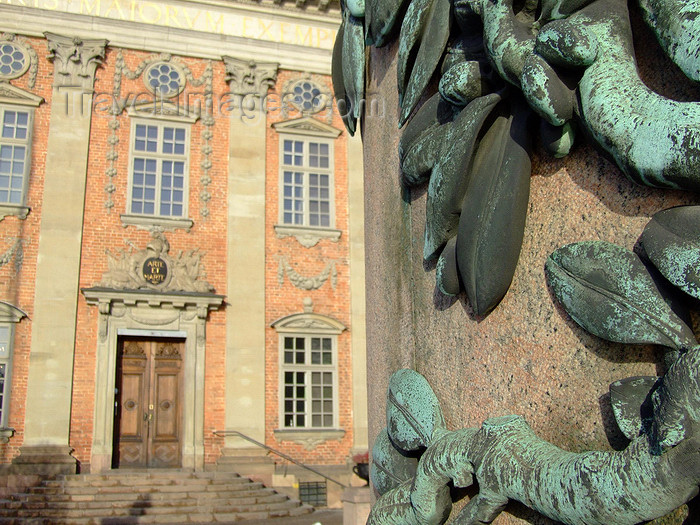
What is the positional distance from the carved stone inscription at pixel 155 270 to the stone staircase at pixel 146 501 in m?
3.85

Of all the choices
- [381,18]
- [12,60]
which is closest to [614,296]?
[381,18]

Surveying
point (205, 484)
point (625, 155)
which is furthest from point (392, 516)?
point (205, 484)

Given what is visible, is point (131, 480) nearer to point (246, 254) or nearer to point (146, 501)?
point (146, 501)

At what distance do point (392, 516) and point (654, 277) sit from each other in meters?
0.85

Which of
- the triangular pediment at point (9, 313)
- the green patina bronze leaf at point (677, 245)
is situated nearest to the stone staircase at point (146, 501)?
the triangular pediment at point (9, 313)

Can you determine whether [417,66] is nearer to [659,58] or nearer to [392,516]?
[659,58]

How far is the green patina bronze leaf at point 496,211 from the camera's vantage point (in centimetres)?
163

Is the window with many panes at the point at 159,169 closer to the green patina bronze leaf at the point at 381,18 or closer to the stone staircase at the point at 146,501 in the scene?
the stone staircase at the point at 146,501

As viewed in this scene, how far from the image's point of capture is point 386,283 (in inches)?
94.0

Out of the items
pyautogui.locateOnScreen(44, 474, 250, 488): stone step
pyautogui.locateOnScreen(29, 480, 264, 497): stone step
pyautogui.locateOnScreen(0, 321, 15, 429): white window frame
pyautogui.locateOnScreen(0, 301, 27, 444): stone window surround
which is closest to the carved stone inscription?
pyautogui.locateOnScreen(0, 301, 27, 444): stone window surround

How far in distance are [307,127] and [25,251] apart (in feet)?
22.0

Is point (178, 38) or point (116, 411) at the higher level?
point (178, 38)

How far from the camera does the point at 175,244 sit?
16.3 m

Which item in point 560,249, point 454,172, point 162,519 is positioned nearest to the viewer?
point 560,249
